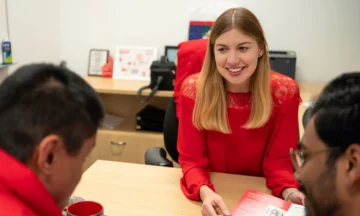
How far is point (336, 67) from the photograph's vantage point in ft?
9.48

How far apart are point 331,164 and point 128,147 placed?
2192 mm

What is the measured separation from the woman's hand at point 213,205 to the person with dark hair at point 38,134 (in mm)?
556

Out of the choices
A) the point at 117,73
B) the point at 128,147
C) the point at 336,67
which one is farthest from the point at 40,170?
the point at 336,67

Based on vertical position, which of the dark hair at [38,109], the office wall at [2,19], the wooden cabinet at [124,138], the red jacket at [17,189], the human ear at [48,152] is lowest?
the wooden cabinet at [124,138]

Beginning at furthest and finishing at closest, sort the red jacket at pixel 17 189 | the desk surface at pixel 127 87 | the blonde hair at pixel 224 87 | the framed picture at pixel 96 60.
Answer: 1. the framed picture at pixel 96 60
2. the desk surface at pixel 127 87
3. the blonde hair at pixel 224 87
4. the red jacket at pixel 17 189

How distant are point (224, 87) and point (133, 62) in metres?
1.61

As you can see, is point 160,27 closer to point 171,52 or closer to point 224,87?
point 171,52

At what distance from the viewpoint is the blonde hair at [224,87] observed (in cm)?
145

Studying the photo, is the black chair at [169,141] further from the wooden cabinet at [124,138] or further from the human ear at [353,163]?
the human ear at [353,163]

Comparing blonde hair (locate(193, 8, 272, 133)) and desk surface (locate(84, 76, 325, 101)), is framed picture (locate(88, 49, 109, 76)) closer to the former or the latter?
desk surface (locate(84, 76, 325, 101))

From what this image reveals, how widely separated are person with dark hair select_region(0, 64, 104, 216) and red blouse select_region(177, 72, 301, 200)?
76 centimetres

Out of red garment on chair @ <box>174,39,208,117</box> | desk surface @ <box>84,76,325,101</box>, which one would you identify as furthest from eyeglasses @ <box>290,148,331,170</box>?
desk surface @ <box>84,76,325,101</box>

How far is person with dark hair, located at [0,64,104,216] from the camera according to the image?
2.24 feet

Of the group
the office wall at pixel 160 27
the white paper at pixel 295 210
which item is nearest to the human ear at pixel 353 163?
the white paper at pixel 295 210
